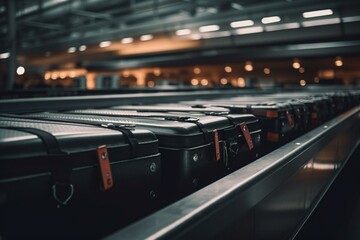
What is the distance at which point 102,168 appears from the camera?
82 cm

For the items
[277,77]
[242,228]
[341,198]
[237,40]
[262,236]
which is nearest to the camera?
[242,228]

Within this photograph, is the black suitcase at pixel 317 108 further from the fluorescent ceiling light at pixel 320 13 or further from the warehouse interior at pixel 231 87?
the fluorescent ceiling light at pixel 320 13

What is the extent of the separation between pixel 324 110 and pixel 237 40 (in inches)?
377

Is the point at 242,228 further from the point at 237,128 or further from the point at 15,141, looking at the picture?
the point at 15,141

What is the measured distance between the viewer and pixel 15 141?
706mm

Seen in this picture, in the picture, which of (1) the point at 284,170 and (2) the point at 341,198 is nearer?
(1) the point at 284,170

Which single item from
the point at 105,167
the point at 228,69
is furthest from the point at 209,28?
the point at 105,167

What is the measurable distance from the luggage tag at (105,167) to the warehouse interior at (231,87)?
0.11 metres

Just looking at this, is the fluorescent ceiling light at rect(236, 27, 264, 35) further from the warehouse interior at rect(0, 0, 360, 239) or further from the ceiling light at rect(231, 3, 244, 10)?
the ceiling light at rect(231, 3, 244, 10)

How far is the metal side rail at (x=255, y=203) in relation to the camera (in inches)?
30.9

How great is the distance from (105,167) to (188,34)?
36.5 feet

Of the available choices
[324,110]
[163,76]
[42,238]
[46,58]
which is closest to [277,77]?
[163,76]

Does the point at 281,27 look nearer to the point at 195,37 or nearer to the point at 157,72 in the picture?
the point at 195,37

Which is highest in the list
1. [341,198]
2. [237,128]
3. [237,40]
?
[237,40]
